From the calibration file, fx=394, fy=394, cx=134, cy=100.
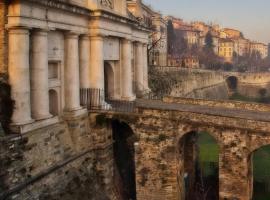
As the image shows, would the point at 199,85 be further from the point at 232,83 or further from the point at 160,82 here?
the point at 232,83

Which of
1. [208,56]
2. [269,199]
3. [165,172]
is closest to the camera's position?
[165,172]

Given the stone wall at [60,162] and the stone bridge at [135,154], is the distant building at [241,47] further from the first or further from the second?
the stone wall at [60,162]

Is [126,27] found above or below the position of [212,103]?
above

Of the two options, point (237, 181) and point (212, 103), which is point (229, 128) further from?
point (212, 103)

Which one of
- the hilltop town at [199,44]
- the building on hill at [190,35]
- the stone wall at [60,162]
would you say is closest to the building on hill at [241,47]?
the hilltop town at [199,44]

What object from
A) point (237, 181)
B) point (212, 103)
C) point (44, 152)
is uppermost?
point (212, 103)

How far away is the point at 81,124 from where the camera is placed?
1909cm

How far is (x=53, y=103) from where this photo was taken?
18141mm

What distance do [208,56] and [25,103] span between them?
3513 inches

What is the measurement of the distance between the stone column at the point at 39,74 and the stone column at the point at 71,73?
2.34 metres

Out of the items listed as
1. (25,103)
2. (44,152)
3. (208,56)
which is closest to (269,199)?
(44,152)

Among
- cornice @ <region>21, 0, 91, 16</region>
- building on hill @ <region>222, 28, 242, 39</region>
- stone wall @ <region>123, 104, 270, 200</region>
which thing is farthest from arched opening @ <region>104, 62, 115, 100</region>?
building on hill @ <region>222, 28, 242, 39</region>

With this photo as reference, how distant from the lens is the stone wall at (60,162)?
14.0 metres

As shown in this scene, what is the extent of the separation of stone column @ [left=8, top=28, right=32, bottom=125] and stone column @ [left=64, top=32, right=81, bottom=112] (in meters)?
3.64
